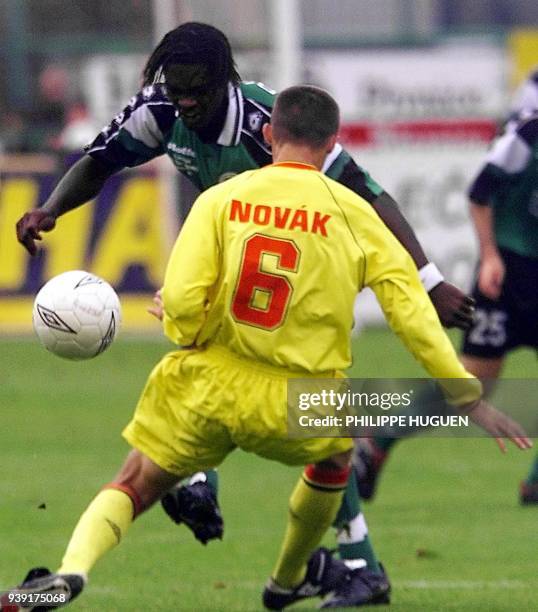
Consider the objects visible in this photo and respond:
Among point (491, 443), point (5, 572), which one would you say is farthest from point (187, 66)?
point (491, 443)

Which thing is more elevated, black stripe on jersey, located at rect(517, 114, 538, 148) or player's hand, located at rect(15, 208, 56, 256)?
player's hand, located at rect(15, 208, 56, 256)

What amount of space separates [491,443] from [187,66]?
5.79 metres

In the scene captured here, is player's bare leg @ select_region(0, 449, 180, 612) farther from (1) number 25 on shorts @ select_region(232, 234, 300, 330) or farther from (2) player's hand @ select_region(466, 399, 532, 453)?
(2) player's hand @ select_region(466, 399, 532, 453)

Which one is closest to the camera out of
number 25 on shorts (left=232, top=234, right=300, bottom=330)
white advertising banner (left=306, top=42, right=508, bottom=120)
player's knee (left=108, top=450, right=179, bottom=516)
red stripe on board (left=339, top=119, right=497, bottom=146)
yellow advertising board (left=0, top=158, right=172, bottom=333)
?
number 25 on shorts (left=232, top=234, right=300, bottom=330)

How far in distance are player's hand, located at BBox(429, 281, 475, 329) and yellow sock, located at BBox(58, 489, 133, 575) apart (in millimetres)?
1241

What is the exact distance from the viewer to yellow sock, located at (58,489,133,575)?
586cm

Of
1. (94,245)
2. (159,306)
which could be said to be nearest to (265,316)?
(159,306)

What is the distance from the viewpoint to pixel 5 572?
7.47m

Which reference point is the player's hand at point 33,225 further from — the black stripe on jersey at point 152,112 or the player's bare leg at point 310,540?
the player's bare leg at point 310,540

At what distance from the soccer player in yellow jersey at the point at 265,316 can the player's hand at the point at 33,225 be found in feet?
3.58

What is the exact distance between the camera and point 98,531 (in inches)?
236

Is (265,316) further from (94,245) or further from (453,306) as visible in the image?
(94,245)

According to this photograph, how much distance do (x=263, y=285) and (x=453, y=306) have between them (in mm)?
734

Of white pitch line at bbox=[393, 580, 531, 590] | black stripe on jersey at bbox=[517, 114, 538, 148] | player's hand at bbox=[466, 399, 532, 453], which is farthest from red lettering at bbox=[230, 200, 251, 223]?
black stripe on jersey at bbox=[517, 114, 538, 148]
